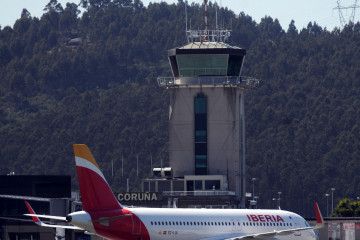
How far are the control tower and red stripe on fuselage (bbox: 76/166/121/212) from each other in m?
58.1

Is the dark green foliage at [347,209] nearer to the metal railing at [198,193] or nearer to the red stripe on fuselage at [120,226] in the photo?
the metal railing at [198,193]

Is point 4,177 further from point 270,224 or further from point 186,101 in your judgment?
point 270,224

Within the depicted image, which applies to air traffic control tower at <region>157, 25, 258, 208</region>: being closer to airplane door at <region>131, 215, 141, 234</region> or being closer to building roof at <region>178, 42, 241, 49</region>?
building roof at <region>178, 42, 241, 49</region>

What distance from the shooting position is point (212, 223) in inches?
3036

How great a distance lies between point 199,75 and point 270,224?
46602 millimetres

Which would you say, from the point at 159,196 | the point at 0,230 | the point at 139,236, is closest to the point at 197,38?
the point at 159,196

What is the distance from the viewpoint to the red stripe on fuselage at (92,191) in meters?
67.6

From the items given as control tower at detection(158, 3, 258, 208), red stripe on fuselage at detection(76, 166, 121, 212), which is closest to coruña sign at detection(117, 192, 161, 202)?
control tower at detection(158, 3, 258, 208)

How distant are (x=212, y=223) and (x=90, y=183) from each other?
13408 millimetres

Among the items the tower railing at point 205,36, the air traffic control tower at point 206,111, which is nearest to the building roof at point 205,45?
the air traffic control tower at point 206,111

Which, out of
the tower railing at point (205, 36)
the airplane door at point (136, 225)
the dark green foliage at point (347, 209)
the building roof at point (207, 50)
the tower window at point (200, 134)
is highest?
the tower railing at point (205, 36)

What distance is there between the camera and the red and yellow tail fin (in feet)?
221

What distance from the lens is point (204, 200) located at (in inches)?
4712

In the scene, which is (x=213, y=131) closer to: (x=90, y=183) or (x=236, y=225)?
(x=236, y=225)
